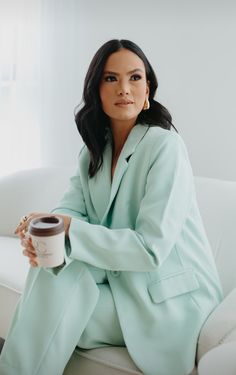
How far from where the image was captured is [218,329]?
1.32 metres

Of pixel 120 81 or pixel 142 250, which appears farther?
pixel 120 81

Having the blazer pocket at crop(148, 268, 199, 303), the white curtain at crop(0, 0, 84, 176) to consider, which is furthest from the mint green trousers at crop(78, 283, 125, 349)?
the white curtain at crop(0, 0, 84, 176)

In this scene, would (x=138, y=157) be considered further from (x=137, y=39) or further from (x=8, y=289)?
(x=137, y=39)

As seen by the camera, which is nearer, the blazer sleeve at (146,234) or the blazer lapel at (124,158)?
the blazer sleeve at (146,234)

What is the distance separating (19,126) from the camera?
3.06 meters

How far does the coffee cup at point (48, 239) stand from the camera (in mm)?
1186

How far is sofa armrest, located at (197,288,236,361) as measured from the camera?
4.21 feet

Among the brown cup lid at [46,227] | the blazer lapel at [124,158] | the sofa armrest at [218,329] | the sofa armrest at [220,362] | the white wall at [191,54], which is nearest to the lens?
the sofa armrest at [220,362]

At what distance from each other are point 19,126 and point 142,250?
1928 millimetres

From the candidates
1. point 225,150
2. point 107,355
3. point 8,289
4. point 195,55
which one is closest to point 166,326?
point 107,355

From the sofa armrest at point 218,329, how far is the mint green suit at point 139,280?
0.07 ft

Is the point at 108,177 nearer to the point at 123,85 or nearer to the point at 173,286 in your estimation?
the point at 123,85

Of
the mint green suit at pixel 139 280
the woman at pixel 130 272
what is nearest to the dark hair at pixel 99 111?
the woman at pixel 130 272

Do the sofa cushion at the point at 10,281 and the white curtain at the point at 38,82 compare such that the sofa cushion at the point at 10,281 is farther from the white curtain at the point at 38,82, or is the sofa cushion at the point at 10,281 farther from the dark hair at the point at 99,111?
the white curtain at the point at 38,82
